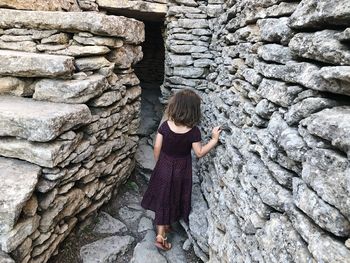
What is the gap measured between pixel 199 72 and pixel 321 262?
4641 millimetres

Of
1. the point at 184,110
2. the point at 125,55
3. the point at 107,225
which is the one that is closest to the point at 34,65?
the point at 125,55

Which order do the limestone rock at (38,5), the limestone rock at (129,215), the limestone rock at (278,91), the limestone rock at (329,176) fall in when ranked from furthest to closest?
the limestone rock at (38,5) < the limestone rock at (129,215) < the limestone rock at (278,91) < the limestone rock at (329,176)

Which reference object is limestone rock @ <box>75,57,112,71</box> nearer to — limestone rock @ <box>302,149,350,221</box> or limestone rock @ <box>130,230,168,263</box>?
limestone rock @ <box>130,230,168,263</box>

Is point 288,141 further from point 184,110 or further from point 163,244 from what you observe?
point 163,244

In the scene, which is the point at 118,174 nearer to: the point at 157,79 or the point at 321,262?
the point at 321,262

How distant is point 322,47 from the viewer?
1.50 m

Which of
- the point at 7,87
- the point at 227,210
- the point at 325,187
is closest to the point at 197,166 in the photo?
the point at 227,210

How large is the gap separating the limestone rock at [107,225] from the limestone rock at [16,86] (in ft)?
5.54

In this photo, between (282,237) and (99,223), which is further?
(99,223)

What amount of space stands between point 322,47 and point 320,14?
163 millimetres

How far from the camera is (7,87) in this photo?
3252 millimetres

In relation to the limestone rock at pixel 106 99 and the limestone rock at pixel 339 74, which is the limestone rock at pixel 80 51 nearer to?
the limestone rock at pixel 106 99

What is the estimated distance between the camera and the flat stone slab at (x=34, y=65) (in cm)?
309

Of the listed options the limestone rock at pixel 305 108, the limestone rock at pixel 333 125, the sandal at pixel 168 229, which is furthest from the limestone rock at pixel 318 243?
the sandal at pixel 168 229
